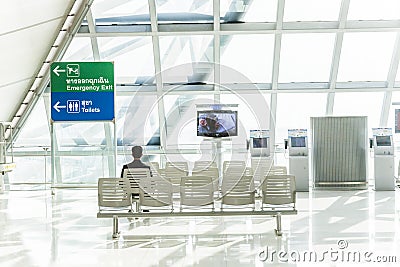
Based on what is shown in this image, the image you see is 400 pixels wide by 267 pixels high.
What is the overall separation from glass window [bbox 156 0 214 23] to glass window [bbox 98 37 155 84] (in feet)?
3.10

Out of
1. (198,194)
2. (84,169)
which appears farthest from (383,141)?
(84,169)

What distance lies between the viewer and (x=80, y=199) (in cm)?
1348

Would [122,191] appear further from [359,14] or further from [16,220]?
[359,14]

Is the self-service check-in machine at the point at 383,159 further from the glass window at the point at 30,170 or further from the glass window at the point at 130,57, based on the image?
the glass window at the point at 30,170

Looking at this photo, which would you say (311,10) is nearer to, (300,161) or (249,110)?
(300,161)

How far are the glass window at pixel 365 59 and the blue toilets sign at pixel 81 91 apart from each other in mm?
6100

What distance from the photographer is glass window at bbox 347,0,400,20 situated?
14.8 m

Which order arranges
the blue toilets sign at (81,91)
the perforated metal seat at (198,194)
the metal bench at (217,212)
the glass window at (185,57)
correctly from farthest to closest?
the glass window at (185,57) < the blue toilets sign at (81,91) < the perforated metal seat at (198,194) < the metal bench at (217,212)

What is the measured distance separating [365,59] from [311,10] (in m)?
2.21

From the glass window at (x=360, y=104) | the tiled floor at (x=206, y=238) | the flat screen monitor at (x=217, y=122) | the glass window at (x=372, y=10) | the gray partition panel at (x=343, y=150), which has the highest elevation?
the glass window at (x=372, y=10)

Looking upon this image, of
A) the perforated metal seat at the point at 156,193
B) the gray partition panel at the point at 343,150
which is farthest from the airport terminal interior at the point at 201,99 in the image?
the perforated metal seat at the point at 156,193

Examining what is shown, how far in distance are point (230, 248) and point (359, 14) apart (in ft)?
29.4

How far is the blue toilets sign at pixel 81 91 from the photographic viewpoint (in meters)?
13.9

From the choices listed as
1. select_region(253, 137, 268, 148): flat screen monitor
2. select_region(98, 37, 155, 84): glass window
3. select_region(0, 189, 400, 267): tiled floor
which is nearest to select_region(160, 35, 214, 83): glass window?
select_region(98, 37, 155, 84): glass window
